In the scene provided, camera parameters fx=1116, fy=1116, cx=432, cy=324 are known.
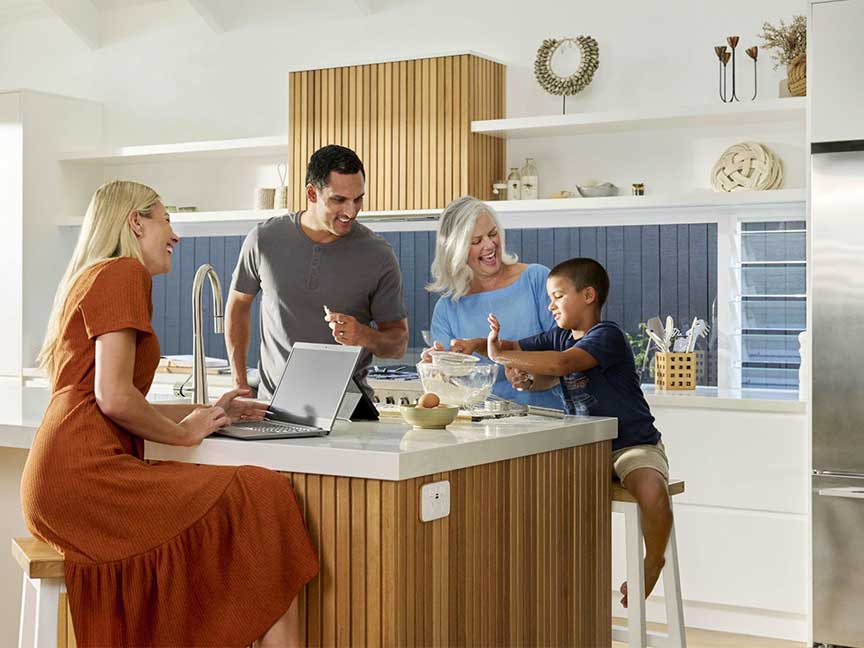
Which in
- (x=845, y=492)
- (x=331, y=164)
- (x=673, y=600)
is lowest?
(x=673, y=600)

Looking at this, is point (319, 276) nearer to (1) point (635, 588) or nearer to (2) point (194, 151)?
(1) point (635, 588)

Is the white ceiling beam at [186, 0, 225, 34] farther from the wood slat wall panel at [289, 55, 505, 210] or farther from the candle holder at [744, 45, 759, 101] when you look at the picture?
the candle holder at [744, 45, 759, 101]

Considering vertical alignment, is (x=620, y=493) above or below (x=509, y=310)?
below

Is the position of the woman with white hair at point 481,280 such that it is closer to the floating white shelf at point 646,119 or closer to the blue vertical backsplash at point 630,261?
the floating white shelf at point 646,119

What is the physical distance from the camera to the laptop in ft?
7.96

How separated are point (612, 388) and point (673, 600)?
0.61 meters

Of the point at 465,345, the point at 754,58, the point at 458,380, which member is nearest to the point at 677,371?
the point at 754,58

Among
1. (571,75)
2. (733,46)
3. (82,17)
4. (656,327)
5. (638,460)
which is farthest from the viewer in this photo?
(82,17)

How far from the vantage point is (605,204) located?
4844 mm

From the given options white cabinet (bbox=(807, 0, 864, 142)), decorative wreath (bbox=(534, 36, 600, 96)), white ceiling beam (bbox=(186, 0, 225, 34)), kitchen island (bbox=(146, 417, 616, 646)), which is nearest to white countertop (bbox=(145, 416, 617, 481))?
kitchen island (bbox=(146, 417, 616, 646))

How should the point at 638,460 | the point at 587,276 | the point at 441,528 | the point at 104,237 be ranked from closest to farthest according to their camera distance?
the point at 441,528 < the point at 104,237 < the point at 638,460 < the point at 587,276

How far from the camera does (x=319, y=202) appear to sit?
3439mm

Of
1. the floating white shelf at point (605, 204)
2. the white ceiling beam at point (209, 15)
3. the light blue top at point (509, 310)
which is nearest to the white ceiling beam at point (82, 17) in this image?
the white ceiling beam at point (209, 15)

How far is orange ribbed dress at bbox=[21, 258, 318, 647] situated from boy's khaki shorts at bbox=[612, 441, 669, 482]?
1124 millimetres
